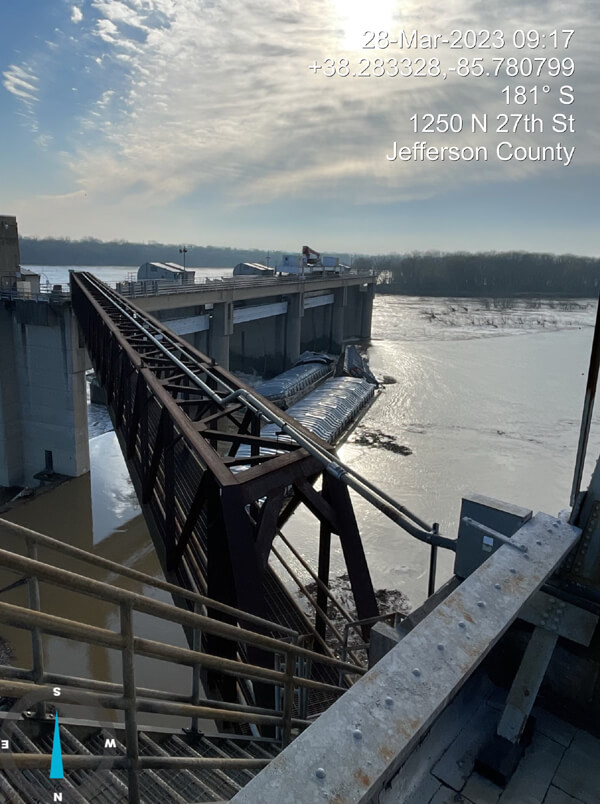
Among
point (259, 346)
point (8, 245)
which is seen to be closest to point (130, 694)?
point (8, 245)

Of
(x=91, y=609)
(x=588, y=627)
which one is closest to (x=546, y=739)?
(x=588, y=627)

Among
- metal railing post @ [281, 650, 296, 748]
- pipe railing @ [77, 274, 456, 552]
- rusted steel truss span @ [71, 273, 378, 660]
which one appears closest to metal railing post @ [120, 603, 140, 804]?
metal railing post @ [281, 650, 296, 748]

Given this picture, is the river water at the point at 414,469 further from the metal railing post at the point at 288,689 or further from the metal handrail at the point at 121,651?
the metal handrail at the point at 121,651

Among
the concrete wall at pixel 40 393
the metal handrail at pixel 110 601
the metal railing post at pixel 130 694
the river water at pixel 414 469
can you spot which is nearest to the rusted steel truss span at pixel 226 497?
the metal handrail at pixel 110 601

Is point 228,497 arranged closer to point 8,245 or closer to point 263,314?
point 8,245

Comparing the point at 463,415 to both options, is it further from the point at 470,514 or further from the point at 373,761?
the point at 373,761

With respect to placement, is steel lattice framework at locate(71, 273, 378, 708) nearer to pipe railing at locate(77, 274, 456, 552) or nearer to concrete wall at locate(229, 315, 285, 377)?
pipe railing at locate(77, 274, 456, 552)

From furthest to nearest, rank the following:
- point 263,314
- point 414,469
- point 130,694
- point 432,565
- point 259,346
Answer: point 259,346, point 263,314, point 414,469, point 432,565, point 130,694
